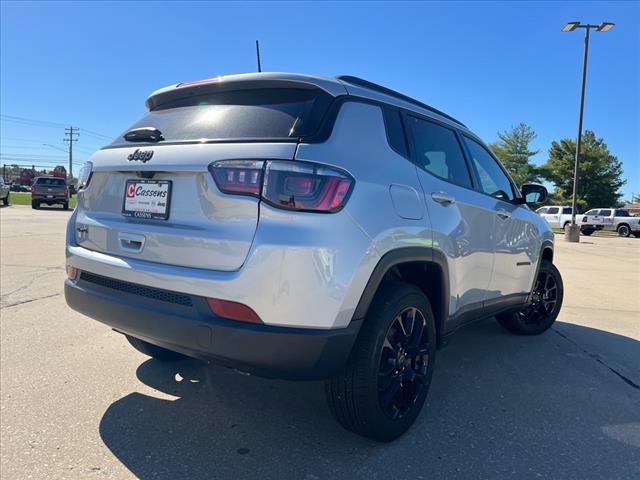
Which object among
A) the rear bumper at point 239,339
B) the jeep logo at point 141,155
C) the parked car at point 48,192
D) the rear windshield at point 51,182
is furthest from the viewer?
the rear windshield at point 51,182

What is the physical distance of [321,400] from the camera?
316cm

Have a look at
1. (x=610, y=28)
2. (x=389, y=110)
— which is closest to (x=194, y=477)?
(x=389, y=110)

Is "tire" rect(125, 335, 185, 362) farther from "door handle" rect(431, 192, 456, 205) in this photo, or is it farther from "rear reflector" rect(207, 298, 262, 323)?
"door handle" rect(431, 192, 456, 205)

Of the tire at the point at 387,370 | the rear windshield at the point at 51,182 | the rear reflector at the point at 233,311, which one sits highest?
the rear windshield at the point at 51,182

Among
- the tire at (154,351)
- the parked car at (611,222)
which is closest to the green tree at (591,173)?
the parked car at (611,222)

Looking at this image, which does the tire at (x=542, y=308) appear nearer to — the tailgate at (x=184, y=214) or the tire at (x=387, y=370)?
the tire at (x=387, y=370)

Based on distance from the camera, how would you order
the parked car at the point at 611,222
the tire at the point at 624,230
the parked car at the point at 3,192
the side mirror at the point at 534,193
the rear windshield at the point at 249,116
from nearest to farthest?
1. the rear windshield at the point at 249,116
2. the side mirror at the point at 534,193
3. the parked car at the point at 3,192
4. the parked car at the point at 611,222
5. the tire at the point at 624,230

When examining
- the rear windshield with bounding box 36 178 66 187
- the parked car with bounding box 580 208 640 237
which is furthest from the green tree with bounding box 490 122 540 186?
the rear windshield with bounding box 36 178 66 187

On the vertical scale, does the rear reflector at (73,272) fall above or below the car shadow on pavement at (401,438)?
above

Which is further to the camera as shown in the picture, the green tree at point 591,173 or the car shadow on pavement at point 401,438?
the green tree at point 591,173

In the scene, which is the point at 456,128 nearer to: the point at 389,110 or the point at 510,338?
the point at 389,110

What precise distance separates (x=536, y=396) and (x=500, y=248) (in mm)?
1095

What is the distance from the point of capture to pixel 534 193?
15.2ft

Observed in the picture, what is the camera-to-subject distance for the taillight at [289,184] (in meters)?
2.10
